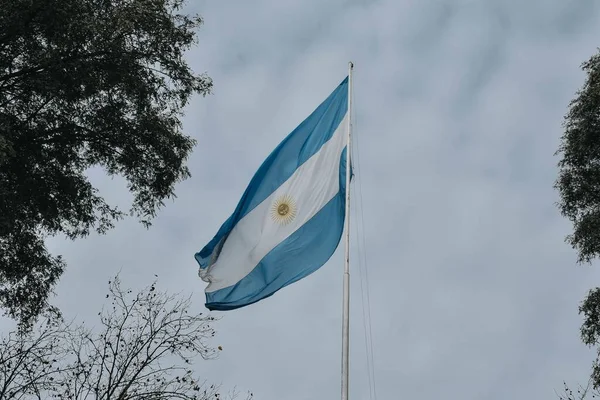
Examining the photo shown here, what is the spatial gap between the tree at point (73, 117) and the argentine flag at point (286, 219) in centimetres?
387

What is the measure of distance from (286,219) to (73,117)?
6203mm

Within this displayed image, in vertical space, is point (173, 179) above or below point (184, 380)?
above

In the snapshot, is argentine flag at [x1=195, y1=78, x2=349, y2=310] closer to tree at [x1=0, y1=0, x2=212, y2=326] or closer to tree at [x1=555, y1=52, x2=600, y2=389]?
tree at [x1=0, y1=0, x2=212, y2=326]

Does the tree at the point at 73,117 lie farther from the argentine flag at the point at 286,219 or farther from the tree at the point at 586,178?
the tree at the point at 586,178

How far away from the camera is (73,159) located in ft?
52.1

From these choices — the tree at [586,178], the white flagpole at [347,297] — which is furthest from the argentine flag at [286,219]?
the tree at [586,178]

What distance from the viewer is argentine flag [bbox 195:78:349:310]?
10688mm

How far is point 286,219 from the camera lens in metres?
11.1

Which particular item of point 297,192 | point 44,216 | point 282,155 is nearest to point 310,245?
point 297,192

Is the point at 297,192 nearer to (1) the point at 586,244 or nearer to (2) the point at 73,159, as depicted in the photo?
(2) the point at 73,159

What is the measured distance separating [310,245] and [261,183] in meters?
1.59

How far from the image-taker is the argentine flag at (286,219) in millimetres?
10688

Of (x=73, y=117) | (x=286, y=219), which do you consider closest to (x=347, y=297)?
(x=286, y=219)

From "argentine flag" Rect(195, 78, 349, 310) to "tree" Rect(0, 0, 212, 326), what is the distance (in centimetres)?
387
